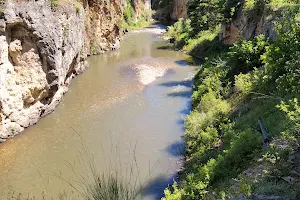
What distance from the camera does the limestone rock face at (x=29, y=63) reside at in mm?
12023

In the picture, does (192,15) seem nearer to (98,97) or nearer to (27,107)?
(98,97)

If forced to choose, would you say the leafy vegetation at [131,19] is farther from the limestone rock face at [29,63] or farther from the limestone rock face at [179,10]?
the limestone rock face at [29,63]

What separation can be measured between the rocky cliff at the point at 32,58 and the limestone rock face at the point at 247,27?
9840 mm

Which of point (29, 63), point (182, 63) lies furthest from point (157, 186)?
point (182, 63)

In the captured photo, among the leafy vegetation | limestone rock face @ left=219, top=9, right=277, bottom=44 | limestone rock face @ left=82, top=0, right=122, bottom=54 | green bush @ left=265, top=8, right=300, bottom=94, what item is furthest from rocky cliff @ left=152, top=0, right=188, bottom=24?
green bush @ left=265, top=8, right=300, bottom=94

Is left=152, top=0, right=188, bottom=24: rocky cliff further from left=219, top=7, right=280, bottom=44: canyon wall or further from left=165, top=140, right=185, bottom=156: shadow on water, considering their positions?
left=165, top=140, right=185, bottom=156: shadow on water

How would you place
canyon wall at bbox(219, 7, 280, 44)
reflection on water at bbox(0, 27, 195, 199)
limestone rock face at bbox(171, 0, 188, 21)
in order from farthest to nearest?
limestone rock face at bbox(171, 0, 188, 21), canyon wall at bbox(219, 7, 280, 44), reflection on water at bbox(0, 27, 195, 199)

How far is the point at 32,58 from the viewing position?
1361cm

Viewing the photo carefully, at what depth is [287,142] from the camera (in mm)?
6750

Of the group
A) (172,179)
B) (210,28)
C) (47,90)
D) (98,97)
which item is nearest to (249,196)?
(172,179)

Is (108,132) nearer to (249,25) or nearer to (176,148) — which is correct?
(176,148)

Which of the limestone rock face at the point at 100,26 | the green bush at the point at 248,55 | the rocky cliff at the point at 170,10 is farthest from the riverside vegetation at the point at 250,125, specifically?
the rocky cliff at the point at 170,10

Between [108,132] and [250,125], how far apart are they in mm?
5892

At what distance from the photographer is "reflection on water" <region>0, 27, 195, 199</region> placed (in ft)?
32.3
